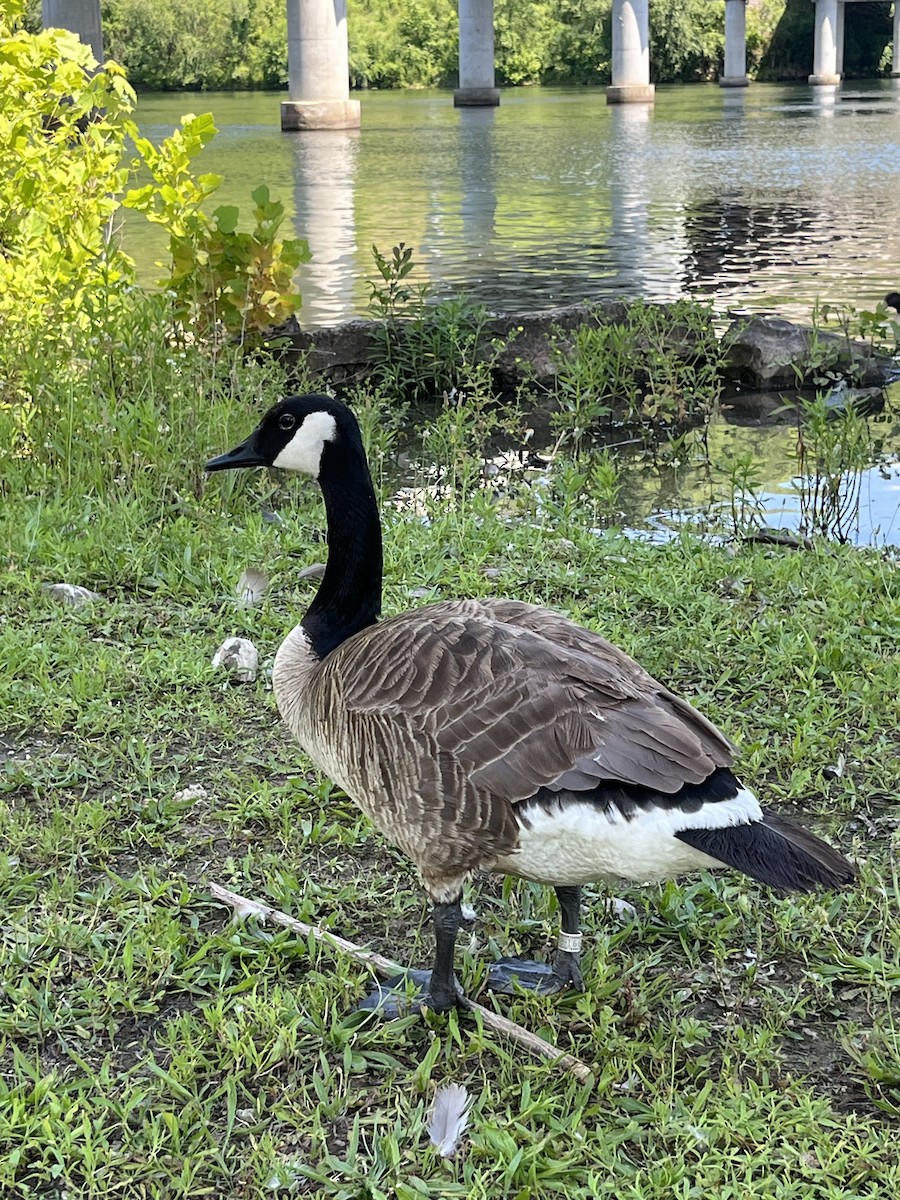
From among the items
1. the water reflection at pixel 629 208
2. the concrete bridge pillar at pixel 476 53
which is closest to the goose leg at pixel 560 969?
the water reflection at pixel 629 208

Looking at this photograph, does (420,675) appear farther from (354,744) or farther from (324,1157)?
(324,1157)

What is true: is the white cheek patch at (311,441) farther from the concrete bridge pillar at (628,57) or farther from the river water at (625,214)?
the concrete bridge pillar at (628,57)

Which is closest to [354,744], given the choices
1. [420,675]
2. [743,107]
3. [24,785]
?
[420,675]

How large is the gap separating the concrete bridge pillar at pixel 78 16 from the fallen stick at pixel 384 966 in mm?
28180

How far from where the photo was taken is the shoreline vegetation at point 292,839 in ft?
8.63

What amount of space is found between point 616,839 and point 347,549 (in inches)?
49.2

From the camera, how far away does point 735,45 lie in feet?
220

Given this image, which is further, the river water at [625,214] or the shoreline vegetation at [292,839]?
the river water at [625,214]

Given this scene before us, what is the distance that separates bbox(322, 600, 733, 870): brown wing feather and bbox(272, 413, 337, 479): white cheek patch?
66 cm

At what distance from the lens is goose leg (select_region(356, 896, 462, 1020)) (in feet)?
9.70

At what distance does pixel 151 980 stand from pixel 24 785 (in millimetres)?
1102

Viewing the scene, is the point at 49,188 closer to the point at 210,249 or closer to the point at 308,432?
the point at 210,249

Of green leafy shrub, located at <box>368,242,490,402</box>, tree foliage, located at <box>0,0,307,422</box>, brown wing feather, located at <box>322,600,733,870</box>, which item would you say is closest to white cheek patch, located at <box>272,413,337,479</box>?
brown wing feather, located at <box>322,600,733,870</box>

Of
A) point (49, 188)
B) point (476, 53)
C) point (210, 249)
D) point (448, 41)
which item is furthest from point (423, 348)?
point (448, 41)
